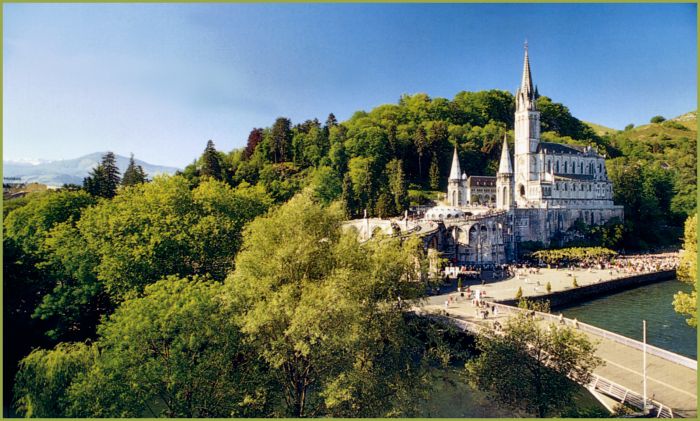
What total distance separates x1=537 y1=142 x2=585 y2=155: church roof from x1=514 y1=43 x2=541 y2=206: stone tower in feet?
3.09

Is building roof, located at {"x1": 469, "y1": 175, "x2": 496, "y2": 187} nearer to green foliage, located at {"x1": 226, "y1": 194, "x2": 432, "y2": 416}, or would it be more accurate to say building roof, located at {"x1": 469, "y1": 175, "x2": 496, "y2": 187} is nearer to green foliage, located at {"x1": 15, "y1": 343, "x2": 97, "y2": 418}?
green foliage, located at {"x1": 226, "y1": 194, "x2": 432, "y2": 416}

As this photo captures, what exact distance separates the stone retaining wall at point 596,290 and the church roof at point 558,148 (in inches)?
1099

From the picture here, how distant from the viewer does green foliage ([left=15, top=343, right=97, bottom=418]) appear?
14758 millimetres

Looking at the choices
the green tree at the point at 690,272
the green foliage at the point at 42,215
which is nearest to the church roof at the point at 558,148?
the green tree at the point at 690,272

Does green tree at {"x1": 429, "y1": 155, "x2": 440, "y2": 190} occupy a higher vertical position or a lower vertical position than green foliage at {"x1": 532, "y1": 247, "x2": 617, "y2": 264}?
higher

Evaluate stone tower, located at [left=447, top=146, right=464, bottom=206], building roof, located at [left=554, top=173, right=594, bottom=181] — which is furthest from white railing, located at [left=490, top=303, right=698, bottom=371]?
building roof, located at [left=554, top=173, right=594, bottom=181]

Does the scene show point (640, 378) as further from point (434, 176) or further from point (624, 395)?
point (434, 176)

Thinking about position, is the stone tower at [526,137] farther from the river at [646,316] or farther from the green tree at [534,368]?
the green tree at [534,368]


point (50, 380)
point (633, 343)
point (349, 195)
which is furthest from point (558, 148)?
point (50, 380)

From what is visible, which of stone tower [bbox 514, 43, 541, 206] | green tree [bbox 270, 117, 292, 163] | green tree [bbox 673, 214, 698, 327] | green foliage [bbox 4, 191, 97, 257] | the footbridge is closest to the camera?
the footbridge

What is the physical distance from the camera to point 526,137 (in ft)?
243

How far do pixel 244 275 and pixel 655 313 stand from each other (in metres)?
34.5

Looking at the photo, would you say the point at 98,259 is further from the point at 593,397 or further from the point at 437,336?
the point at 593,397

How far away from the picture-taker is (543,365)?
16094mm
